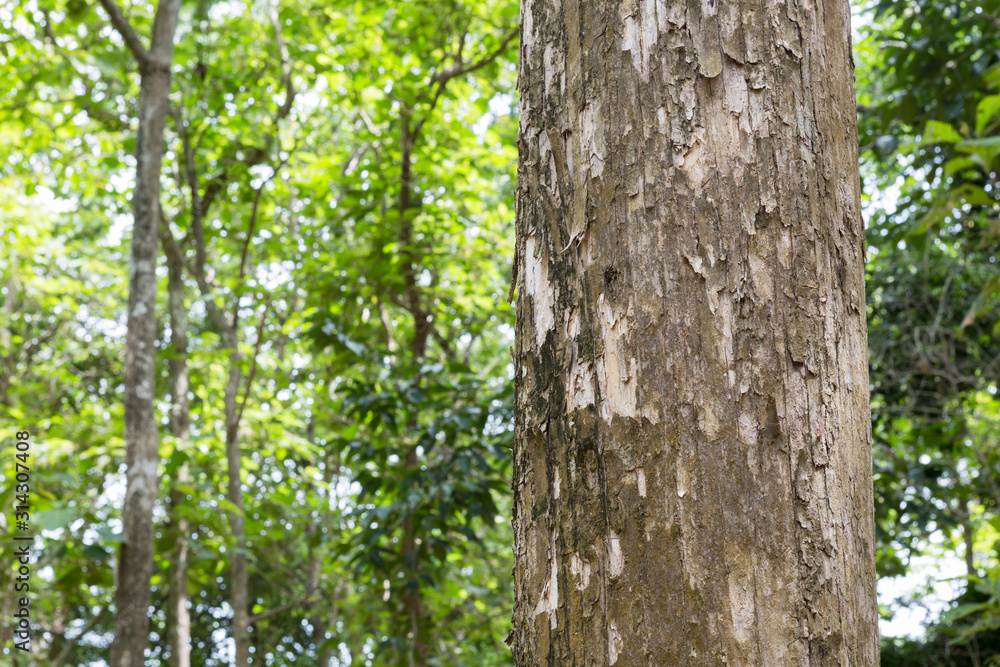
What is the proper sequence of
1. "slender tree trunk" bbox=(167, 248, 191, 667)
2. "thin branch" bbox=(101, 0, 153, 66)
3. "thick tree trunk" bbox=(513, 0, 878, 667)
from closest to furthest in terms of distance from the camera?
"thick tree trunk" bbox=(513, 0, 878, 667) → "thin branch" bbox=(101, 0, 153, 66) → "slender tree trunk" bbox=(167, 248, 191, 667)

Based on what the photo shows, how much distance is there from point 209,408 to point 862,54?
7.34m

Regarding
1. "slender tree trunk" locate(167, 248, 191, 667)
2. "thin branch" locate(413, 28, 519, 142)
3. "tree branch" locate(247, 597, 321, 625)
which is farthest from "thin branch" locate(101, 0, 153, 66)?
"tree branch" locate(247, 597, 321, 625)

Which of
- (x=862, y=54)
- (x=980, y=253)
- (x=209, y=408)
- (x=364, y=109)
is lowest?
(x=209, y=408)

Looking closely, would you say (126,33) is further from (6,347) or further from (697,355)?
(6,347)

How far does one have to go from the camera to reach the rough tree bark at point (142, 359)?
309 centimetres

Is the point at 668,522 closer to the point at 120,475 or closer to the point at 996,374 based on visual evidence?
the point at 996,374

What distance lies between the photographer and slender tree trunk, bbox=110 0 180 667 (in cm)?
309

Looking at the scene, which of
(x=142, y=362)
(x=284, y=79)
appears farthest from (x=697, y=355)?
(x=284, y=79)

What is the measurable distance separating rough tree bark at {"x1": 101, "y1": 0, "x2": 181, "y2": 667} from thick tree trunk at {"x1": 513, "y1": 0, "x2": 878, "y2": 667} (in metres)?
2.88

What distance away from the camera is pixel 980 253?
483 centimetres

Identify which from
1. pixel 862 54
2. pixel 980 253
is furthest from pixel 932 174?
pixel 862 54

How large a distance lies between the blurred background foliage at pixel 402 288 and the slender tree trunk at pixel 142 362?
0.20 metres

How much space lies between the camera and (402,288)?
5098 mm

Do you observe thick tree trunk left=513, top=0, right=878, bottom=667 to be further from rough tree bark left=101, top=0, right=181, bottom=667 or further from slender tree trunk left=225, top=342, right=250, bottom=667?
slender tree trunk left=225, top=342, right=250, bottom=667
